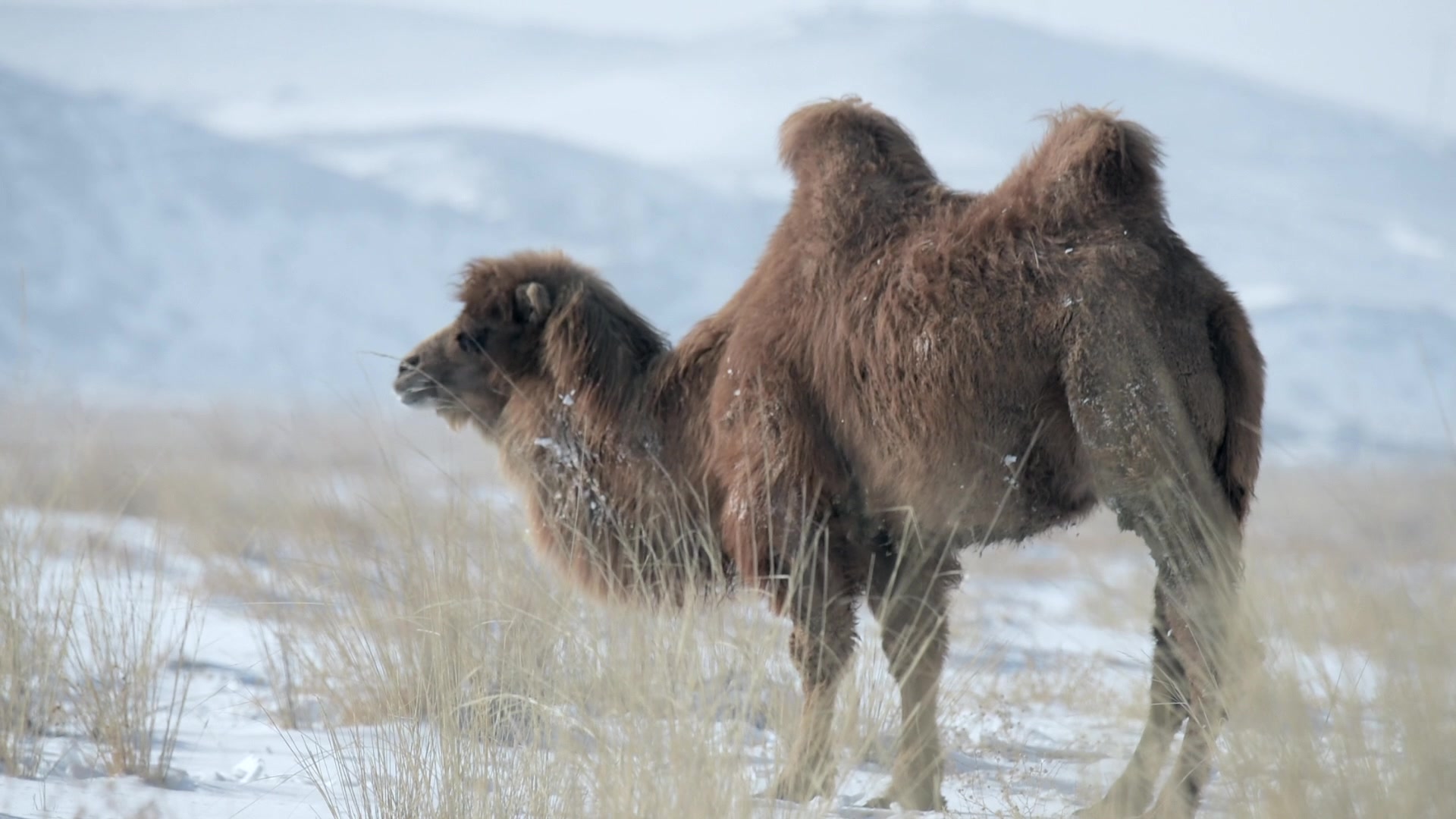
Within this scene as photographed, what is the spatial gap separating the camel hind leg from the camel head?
288 cm

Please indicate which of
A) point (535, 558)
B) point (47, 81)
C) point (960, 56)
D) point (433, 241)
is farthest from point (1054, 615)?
point (960, 56)

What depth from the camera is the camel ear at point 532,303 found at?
6.77 m

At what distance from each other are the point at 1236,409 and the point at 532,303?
3.26 meters

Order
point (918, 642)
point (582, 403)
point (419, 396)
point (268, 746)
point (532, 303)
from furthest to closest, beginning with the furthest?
point (419, 396) → point (532, 303) → point (582, 403) → point (268, 746) → point (918, 642)

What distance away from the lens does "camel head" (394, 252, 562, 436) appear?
6871 millimetres

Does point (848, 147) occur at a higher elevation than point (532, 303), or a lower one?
higher

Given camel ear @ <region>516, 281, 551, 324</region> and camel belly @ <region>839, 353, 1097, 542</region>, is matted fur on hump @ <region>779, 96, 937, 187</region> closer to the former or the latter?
camel belly @ <region>839, 353, 1097, 542</region>

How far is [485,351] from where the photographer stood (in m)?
6.82

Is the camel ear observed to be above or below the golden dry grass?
above

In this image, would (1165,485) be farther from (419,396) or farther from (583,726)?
(419,396)

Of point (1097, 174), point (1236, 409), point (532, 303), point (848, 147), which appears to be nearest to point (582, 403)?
point (532, 303)

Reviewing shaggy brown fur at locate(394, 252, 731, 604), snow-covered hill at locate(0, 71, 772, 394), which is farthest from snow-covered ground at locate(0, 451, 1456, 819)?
snow-covered hill at locate(0, 71, 772, 394)

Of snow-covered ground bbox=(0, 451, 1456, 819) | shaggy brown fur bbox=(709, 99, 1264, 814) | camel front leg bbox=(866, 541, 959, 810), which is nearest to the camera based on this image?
snow-covered ground bbox=(0, 451, 1456, 819)

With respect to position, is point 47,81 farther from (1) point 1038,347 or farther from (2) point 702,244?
(1) point 1038,347
